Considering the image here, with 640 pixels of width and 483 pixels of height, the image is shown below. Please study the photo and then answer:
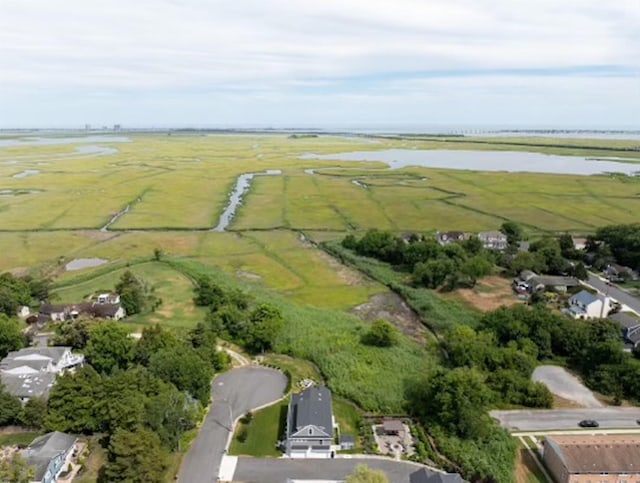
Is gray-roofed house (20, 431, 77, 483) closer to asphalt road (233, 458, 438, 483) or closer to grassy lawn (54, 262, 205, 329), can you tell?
asphalt road (233, 458, 438, 483)

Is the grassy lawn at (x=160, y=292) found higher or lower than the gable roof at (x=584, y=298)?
lower

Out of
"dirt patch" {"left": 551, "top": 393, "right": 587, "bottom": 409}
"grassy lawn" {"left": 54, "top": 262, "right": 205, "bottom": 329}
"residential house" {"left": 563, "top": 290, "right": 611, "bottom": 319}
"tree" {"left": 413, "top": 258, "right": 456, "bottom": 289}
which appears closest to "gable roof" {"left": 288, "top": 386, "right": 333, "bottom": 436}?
"dirt patch" {"left": 551, "top": 393, "right": 587, "bottom": 409}

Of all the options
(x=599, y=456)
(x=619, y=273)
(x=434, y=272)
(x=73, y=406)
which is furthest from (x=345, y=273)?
(x=599, y=456)

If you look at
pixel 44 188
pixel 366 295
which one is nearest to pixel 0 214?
pixel 44 188

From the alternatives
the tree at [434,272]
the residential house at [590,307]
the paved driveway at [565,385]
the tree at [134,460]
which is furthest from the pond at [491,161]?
the tree at [134,460]

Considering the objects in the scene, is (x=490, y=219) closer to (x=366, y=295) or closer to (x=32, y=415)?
(x=366, y=295)

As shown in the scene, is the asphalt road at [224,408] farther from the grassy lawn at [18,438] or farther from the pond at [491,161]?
the pond at [491,161]

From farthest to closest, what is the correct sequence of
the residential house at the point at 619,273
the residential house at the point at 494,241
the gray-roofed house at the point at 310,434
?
the residential house at the point at 494,241
the residential house at the point at 619,273
the gray-roofed house at the point at 310,434

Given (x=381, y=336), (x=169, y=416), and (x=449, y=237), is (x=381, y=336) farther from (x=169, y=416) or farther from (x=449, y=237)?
(x=449, y=237)
